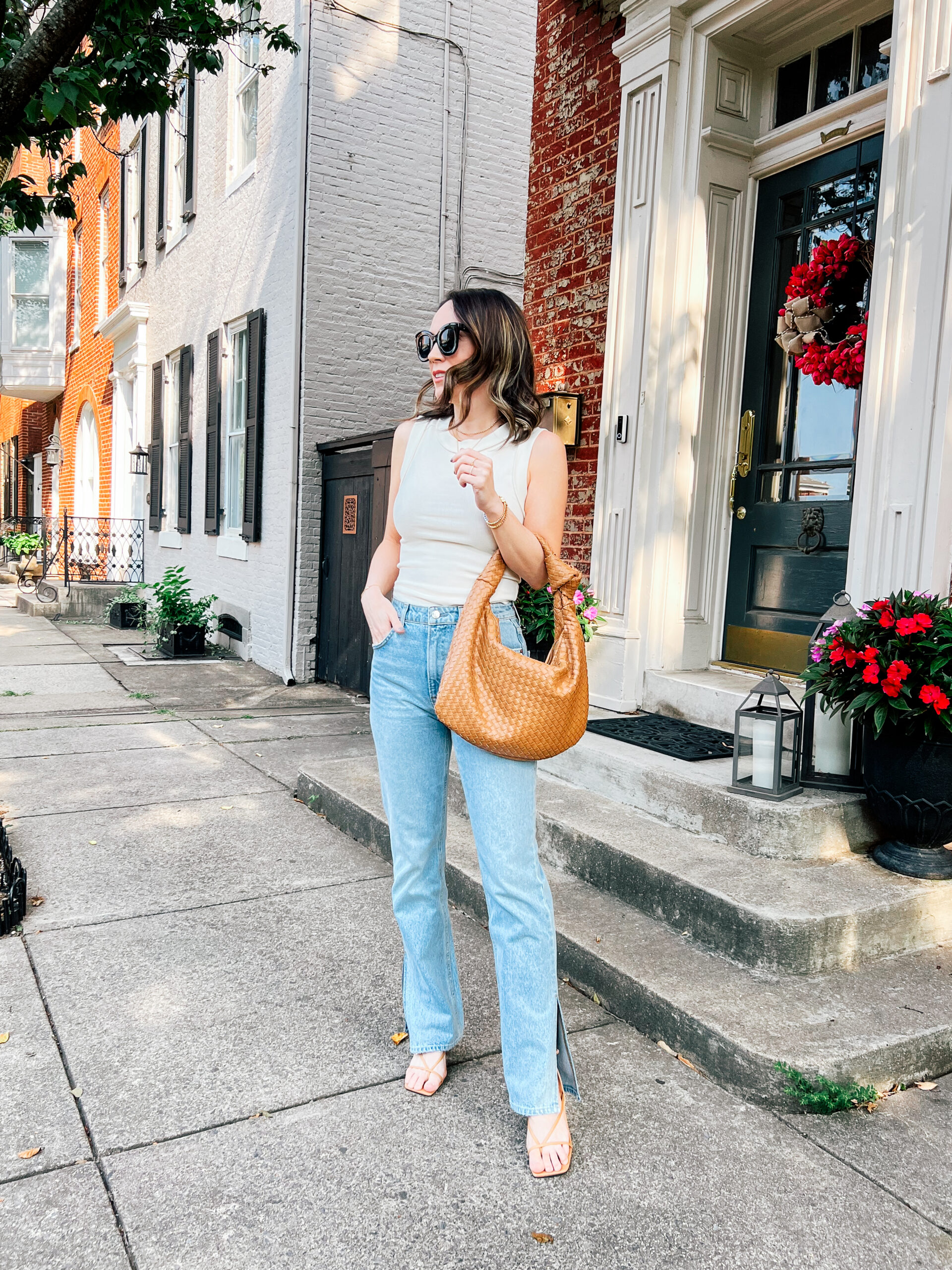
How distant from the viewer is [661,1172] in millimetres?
2123

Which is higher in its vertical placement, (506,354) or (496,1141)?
(506,354)

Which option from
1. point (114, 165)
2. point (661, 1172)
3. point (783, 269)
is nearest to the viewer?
point (661, 1172)

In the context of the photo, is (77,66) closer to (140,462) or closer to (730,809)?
(730,809)

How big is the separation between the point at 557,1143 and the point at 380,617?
1206 mm

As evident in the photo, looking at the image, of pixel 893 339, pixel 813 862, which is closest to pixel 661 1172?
pixel 813 862

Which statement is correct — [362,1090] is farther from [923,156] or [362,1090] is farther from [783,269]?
[783,269]

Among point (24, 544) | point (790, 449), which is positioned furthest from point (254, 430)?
point (24, 544)

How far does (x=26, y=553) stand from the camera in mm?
17062

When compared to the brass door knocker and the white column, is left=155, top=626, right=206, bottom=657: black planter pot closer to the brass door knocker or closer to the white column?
the brass door knocker

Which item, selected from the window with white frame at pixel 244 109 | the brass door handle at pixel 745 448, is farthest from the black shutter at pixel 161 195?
the brass door handle at pixel 745 448

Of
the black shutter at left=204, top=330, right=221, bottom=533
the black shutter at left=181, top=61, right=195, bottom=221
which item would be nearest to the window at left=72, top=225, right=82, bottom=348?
the black shutter at left=181, top=61, right=195, bottom=221

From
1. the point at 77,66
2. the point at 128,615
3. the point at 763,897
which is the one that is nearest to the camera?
A: the point at 763,897

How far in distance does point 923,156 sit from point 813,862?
2.53 meters

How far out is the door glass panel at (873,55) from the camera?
418 cm
